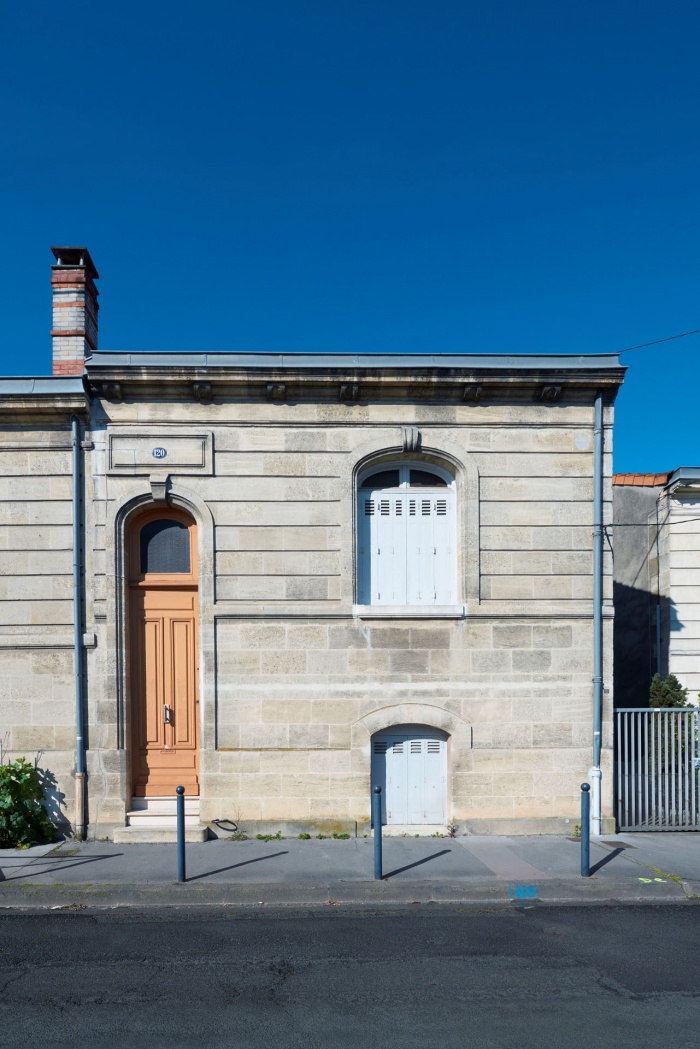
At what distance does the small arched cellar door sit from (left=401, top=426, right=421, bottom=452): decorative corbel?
3882 mm

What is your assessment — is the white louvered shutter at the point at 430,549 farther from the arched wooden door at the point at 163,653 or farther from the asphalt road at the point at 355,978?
the asphalt road at the point at 355,978

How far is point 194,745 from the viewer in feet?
31.2

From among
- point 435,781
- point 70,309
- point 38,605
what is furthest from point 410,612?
point 70,309

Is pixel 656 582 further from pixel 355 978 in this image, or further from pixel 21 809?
pixel 21 809

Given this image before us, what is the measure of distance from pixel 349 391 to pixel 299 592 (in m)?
2.87

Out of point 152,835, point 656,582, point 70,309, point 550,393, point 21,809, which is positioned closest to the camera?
point 21,809

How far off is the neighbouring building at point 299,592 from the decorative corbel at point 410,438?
3 centimetres

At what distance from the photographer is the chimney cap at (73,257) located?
34.0ft

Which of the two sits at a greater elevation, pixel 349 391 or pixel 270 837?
pixel 349 391

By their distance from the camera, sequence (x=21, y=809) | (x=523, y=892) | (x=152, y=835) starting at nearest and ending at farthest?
(x=523, y=892), (x=21, y=809), (x=152, y=835)

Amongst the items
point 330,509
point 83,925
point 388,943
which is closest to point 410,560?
point 330,509

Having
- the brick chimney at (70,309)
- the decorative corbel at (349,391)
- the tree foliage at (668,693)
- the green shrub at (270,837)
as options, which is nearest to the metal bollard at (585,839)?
the green shrub at (270,837)

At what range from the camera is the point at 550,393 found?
31.3 ft

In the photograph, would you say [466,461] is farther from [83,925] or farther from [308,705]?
[83,925]
